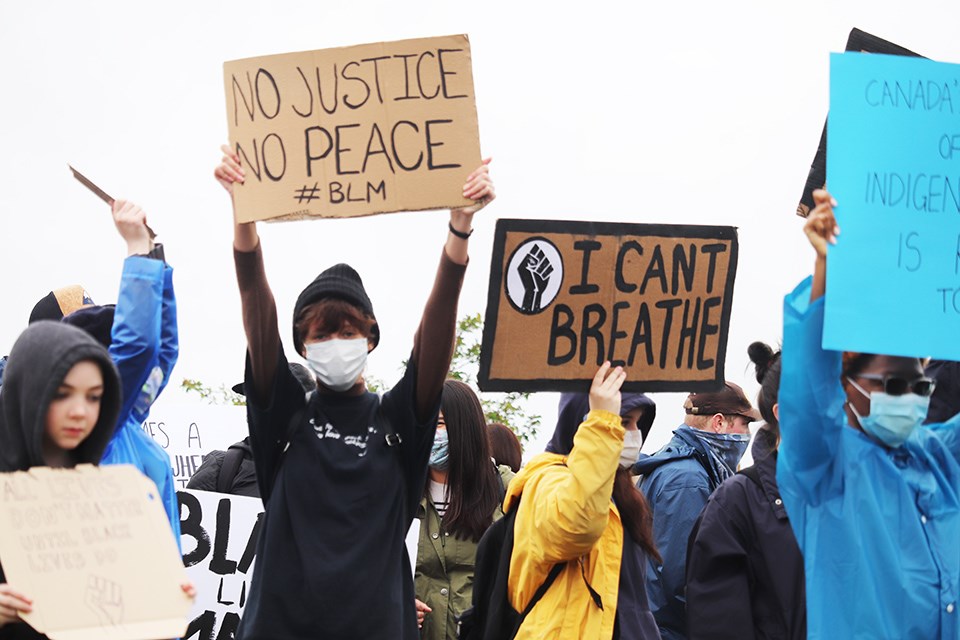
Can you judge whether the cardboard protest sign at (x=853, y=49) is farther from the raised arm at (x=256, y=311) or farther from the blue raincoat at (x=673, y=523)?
the blue raincoat at (x=673, y=523)

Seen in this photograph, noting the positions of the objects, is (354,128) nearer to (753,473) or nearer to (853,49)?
(853,49)

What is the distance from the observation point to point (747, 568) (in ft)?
16.3

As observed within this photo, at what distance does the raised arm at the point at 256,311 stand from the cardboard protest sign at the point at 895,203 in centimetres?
185

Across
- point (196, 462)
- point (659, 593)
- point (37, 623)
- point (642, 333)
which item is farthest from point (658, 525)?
point (196, 462)

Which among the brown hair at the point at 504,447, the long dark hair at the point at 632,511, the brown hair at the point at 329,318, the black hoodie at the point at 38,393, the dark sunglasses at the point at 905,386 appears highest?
the brown hair at the point at 329,318

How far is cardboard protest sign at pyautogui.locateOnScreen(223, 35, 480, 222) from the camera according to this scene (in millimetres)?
4371

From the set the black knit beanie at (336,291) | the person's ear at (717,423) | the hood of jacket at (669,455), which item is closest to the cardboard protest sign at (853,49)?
the black knit beanie at (336,291)

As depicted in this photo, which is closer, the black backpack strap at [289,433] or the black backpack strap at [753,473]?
the black backpack strap at [289,433]

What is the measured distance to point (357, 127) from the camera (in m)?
4.45

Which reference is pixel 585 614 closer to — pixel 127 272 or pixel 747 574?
pixel 747 574

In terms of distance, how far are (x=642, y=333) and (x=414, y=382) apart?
3.01 ft

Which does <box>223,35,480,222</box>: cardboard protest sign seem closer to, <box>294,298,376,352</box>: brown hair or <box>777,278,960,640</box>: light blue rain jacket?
<box>294,298,376,352</box>: brown hair

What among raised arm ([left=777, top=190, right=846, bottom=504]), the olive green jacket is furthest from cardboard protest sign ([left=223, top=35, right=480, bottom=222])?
the olive green jacket

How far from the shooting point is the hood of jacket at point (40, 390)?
3.43 meters
